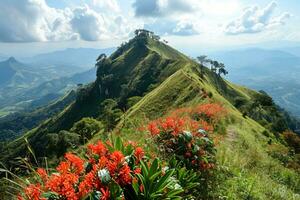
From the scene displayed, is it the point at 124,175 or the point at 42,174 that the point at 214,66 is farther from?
the point at 42,174

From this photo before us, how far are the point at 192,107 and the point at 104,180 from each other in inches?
825

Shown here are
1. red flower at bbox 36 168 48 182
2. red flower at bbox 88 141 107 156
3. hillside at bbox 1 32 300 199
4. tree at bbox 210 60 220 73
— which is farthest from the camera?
tree at bbox 210 60 220 73

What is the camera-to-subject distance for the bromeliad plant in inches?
208

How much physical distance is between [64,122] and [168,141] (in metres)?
165

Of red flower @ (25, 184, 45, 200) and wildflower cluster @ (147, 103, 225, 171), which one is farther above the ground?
red flower @ (25, 184, 45, 200)

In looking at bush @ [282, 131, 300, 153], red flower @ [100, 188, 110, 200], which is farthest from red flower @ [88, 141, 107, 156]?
bush @ [282, 131, 300, 153]

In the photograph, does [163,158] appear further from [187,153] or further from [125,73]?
[125,73]

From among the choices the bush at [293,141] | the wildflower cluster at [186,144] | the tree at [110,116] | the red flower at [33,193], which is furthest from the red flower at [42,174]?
the bush at [293,141]

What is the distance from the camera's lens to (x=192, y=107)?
85.5 ft

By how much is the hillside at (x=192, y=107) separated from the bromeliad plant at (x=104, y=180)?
11.2 inches

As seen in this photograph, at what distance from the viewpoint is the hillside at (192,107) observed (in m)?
11.1

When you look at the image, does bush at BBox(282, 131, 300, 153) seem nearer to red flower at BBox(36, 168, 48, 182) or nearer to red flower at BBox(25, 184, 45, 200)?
red flower at BBox(36, 168, 48, 182)

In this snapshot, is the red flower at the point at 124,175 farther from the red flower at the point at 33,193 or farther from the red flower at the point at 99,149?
the red flower at the point at 33,193

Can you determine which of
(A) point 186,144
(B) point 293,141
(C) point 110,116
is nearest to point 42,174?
(A) point 186,144
